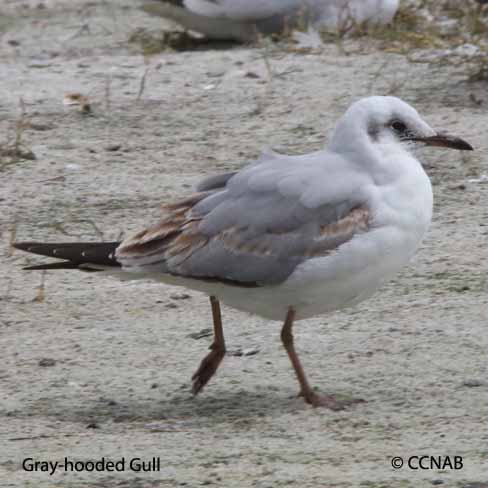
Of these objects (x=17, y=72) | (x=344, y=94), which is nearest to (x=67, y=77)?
(x=17, y=72)

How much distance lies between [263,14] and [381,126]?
14.9ft

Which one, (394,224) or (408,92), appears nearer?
(394,224)

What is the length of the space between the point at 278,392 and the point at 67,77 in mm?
3988

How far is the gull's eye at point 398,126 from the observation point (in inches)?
177

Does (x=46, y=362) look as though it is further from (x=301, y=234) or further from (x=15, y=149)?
(x=15, y=149)

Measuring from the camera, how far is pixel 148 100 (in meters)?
7.69

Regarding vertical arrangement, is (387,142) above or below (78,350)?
above

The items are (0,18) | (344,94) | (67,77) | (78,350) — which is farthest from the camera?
(0,18)

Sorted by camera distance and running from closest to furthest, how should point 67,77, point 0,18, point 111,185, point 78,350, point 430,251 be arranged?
point 78,350 < point 430,251 < point 111,185 < point 67,77 < point 0,18

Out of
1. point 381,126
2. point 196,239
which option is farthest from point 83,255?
point 381,126

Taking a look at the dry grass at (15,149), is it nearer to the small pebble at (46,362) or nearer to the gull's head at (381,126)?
the small pebble at (46,362)

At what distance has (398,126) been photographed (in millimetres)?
4508

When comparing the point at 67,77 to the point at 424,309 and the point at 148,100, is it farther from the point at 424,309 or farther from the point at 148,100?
the point at 424,309

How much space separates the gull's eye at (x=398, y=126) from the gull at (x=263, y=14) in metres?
4.13
